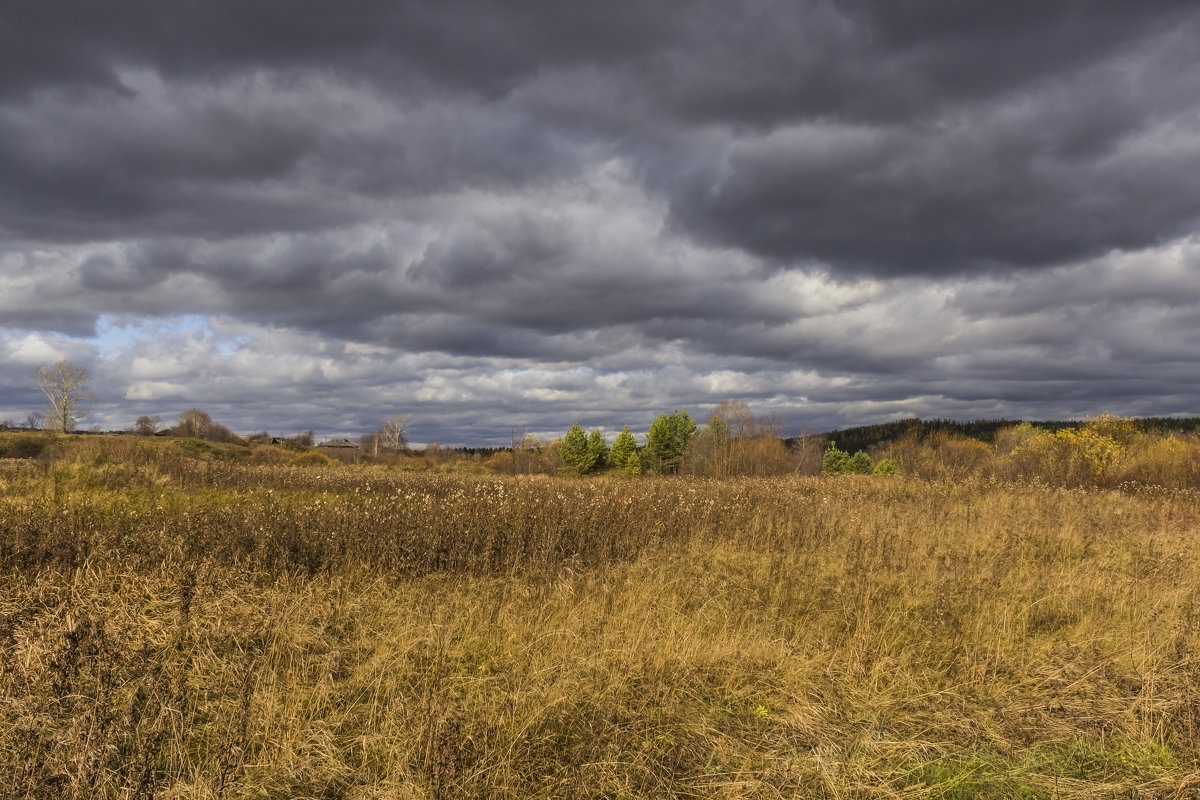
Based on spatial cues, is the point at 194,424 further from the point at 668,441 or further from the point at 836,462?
the point at 836,462

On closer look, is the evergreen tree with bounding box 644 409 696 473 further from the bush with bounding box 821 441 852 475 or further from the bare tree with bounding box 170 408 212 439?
the bare tree with bounding box 170 408 212 439

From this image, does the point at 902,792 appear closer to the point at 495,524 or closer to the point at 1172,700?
the point at 1172,700

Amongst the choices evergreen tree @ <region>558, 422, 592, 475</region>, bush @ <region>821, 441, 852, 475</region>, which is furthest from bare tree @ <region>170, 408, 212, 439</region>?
bush @ <region>821, 441, 852, 475</region>

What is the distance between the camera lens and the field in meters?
3.69

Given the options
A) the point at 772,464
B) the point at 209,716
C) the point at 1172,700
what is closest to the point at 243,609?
the point at 209,716

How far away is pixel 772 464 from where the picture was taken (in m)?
54.8

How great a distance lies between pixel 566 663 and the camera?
16.4 feet

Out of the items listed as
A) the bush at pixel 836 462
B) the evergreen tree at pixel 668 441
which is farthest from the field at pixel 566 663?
the evergreen tree at pixel 668 441

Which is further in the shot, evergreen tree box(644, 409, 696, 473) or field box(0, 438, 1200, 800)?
evergreen tree box(644, 409, 696, 473)

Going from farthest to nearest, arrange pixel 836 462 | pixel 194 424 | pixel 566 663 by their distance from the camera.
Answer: pixel 194 424
pixel 836 462
pixel 566 663

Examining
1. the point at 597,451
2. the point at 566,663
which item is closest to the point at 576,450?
the point at 597,451

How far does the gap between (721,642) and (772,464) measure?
168 feet

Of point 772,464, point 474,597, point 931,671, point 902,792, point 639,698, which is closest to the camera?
point 902,792

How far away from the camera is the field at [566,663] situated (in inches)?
145
